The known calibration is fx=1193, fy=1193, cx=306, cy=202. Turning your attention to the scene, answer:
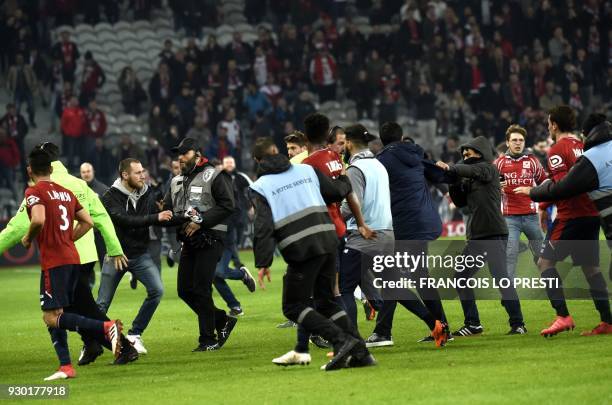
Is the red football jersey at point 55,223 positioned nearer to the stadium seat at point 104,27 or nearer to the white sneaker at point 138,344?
the white sneaker at point 138,344

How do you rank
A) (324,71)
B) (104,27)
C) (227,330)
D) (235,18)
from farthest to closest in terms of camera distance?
(235,18) → (104,27) → (324,71) → (227,330)

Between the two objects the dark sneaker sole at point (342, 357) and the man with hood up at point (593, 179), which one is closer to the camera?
the dark sneaker sole at point (342, 357)

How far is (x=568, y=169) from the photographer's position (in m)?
12.4

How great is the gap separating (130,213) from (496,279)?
409 centimetres

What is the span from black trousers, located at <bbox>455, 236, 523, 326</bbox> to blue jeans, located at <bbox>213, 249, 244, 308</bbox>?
413cm

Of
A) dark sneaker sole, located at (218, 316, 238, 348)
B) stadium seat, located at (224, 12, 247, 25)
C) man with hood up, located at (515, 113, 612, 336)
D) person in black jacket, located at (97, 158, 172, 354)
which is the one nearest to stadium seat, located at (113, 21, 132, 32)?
stadium seat, located at (224, 12, 247, 25)

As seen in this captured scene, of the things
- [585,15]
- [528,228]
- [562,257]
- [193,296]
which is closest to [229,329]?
[193,296]

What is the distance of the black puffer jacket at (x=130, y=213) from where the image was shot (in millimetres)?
13086

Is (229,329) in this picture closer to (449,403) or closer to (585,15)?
(449,403)

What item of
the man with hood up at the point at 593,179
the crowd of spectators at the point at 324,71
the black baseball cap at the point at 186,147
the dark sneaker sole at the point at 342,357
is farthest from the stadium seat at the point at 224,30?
the dark sneaker sole at the point at 342,357

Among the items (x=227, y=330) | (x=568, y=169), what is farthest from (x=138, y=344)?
(x=568, y=169)

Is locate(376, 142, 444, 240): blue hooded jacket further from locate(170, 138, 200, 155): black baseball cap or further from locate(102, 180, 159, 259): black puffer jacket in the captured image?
locate(102, 180, 159, 259): black puffer jacket

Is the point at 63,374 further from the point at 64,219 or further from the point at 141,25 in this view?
the point at 141,25

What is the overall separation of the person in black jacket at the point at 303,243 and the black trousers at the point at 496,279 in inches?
99.8
